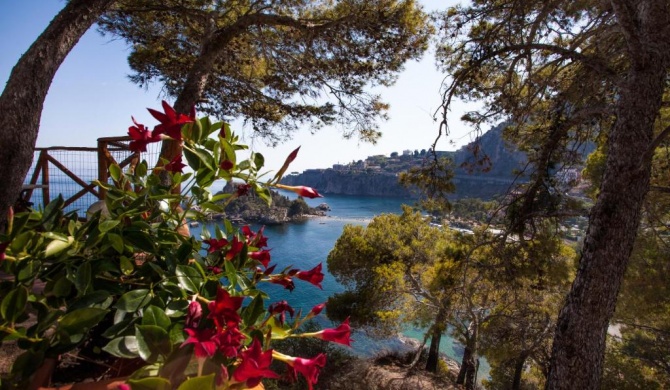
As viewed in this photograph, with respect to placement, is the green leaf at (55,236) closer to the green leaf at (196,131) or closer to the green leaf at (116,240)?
the green leaf at (116,240)

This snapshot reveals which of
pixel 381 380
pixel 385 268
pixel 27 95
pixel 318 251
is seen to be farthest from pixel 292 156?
pixel 318 251

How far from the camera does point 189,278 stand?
1.60 ft

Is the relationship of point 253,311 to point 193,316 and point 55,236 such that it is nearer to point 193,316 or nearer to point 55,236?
point 193,316

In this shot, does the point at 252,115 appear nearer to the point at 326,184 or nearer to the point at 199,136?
the point at 199,136

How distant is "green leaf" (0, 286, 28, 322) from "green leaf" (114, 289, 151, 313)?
0.09 m

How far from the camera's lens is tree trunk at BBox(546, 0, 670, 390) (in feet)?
6.72

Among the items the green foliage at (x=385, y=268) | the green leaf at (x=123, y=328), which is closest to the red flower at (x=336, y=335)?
the green leaf at (x=123, y=328)

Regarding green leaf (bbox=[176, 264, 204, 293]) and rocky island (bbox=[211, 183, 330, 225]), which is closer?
green leaf (bbox=[176, 264, 204, 293])

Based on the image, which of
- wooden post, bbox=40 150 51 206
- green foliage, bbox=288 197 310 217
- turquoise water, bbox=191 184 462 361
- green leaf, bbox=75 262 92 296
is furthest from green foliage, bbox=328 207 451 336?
green foliage, bbox=288 197 310 217

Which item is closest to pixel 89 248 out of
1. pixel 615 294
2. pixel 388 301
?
pixel 615 294

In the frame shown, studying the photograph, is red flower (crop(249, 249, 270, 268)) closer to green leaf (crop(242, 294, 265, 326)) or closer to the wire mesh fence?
green leaf (crop(242, 294, 265, 326))

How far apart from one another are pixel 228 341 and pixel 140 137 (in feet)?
1.09

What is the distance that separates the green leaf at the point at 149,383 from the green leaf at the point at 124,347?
0.24ft

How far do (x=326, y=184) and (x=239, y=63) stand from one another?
197ft
